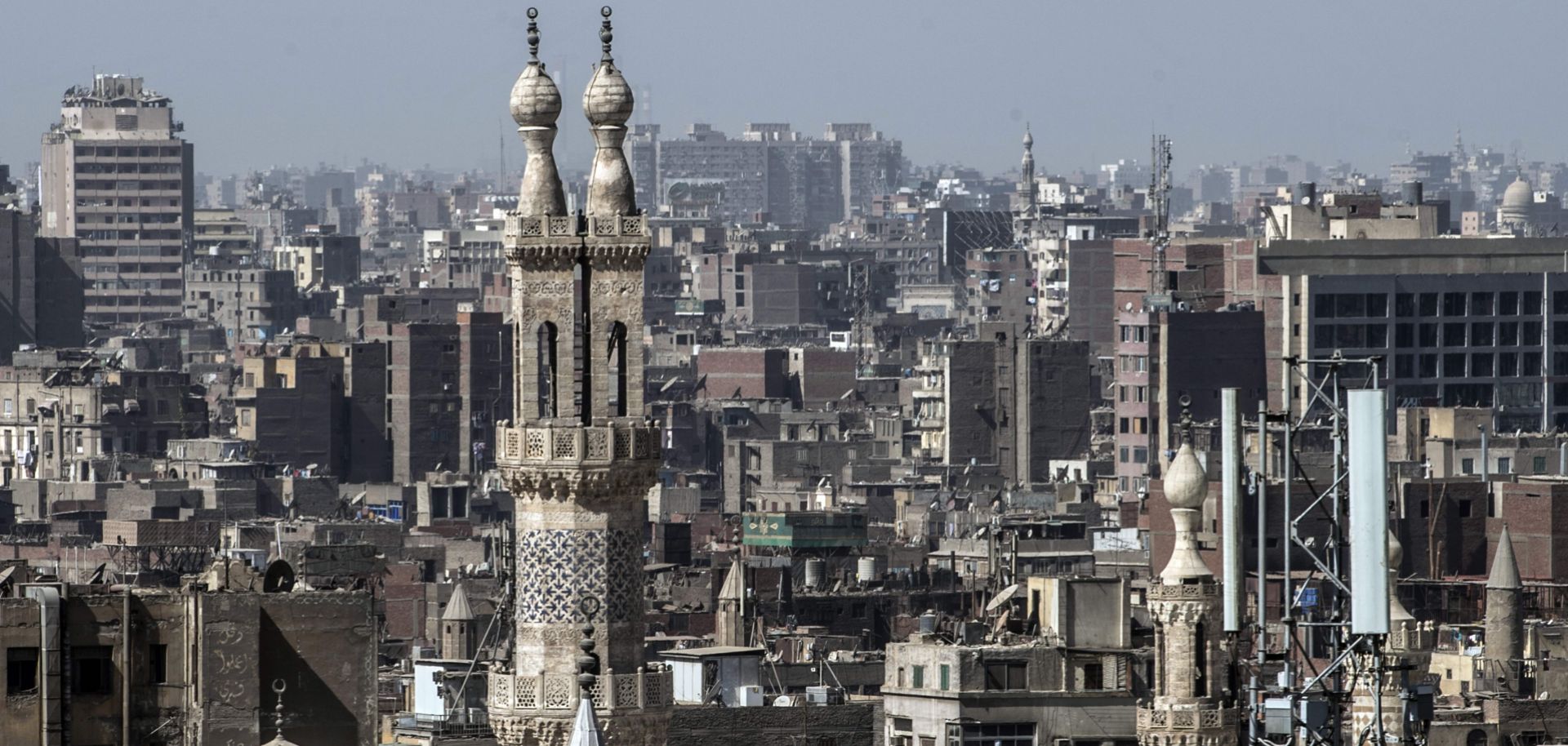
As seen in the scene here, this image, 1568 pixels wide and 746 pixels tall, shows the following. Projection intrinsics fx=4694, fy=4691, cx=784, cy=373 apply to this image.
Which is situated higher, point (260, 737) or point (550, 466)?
point (550, 466)

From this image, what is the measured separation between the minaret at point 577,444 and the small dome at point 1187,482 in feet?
22.6

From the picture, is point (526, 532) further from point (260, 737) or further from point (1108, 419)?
point (1108, 419)

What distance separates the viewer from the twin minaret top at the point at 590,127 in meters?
36.5

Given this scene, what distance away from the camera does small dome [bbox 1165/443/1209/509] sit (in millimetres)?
41812

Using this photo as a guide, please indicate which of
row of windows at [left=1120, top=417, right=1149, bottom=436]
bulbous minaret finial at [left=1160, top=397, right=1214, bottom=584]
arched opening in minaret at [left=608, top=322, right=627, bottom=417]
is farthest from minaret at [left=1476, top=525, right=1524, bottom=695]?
row of windows at [left=1120, top=417, right=1149, bottom=436]

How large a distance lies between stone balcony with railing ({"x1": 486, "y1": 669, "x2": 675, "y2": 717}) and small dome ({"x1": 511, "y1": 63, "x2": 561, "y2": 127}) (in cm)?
442

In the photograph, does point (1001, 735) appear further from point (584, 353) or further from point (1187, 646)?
point (584, 353)

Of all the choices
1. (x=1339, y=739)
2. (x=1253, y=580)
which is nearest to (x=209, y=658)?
(x=1339, y=739)

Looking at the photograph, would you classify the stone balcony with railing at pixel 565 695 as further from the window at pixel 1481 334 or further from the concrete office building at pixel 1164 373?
the window at pixel 1481 334

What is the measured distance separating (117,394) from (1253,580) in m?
79.1

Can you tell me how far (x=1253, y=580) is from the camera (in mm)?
78062

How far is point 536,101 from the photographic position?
36688 millimetres

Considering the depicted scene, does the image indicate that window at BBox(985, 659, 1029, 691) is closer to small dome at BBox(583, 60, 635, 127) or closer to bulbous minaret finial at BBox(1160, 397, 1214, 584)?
bulbous minaret finial at BBox(1160, 397, 1214, 584)

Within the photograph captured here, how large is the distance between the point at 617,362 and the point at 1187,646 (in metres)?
7.52
